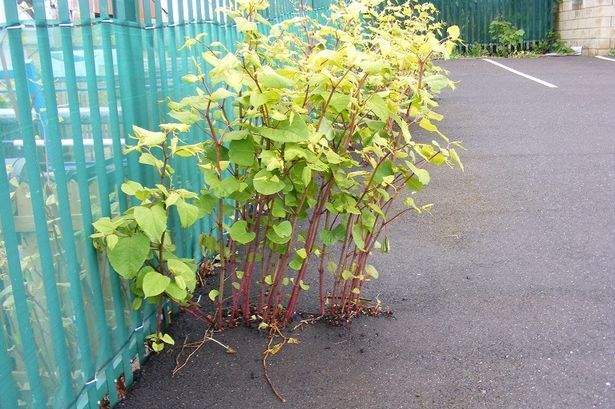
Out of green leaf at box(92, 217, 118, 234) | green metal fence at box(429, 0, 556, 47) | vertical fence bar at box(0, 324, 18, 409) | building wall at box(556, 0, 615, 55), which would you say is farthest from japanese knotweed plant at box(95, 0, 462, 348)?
green metal fence at box(429, 0, 556, 47)

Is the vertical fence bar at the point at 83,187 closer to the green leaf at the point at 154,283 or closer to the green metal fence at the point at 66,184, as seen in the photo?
the green metal fence at the point at 66,184

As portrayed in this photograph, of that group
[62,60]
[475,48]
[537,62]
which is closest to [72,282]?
[62,60]

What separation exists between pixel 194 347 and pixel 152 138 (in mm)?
1195

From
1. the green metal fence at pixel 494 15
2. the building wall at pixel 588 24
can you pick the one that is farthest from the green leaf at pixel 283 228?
the green metal fence at pixel 494 15

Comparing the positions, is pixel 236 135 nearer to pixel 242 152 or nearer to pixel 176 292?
pixel 242 152

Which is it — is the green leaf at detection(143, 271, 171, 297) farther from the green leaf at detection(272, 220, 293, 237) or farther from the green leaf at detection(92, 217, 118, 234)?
the green leaf at detection(272, 220, 293, 237)

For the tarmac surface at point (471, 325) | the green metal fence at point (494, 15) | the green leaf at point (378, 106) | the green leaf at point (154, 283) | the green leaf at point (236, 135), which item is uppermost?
the green metal fence at point (494, 15)

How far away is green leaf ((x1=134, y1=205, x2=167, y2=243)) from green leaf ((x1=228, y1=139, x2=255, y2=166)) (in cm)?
38

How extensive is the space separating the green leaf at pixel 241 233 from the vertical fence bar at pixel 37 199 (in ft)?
2.83

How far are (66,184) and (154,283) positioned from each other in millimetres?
557

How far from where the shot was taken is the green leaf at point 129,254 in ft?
8.70

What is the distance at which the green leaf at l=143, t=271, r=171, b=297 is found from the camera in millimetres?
2732

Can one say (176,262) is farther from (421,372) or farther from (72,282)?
(421,372)

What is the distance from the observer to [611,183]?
19.8 feet
